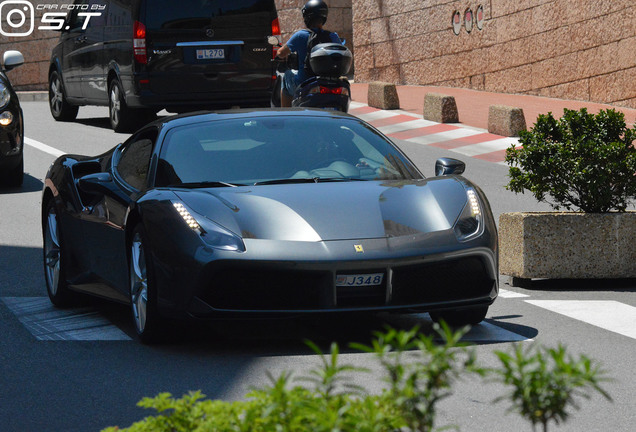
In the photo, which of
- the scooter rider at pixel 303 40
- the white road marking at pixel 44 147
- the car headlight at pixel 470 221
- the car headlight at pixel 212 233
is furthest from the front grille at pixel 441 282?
the white road marking at pixel 44 147

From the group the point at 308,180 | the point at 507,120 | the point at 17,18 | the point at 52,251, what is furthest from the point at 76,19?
the point at 17,18

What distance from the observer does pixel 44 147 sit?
1703 cm

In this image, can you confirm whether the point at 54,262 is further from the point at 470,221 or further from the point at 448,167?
the point at 470,221

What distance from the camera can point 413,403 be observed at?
2.45 metres

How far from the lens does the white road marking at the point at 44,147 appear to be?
16272 mm

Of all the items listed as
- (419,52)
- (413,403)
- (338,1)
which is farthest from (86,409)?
(338,1)

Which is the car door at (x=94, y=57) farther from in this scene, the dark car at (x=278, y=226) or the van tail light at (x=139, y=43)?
the dark car at (x=278, y=226)

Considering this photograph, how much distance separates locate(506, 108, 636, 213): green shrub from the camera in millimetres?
8344

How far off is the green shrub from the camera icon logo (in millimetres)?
26958

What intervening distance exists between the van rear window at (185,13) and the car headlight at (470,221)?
11.0 metres

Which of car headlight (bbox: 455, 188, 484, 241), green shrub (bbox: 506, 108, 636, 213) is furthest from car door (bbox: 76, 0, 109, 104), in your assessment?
car headlight (bbox: 455, 188, 484, 241)

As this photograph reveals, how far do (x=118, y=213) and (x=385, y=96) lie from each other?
14.4 m

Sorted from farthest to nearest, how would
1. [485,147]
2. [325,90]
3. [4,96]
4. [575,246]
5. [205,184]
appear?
1. [485,147]
2. [4,96]
3. [325,90]
4. [575,246]
5. [205,184]

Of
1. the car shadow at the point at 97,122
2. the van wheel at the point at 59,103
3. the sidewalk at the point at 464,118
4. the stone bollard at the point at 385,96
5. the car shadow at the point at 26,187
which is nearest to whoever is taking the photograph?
the car shadow at the point at 26,187
